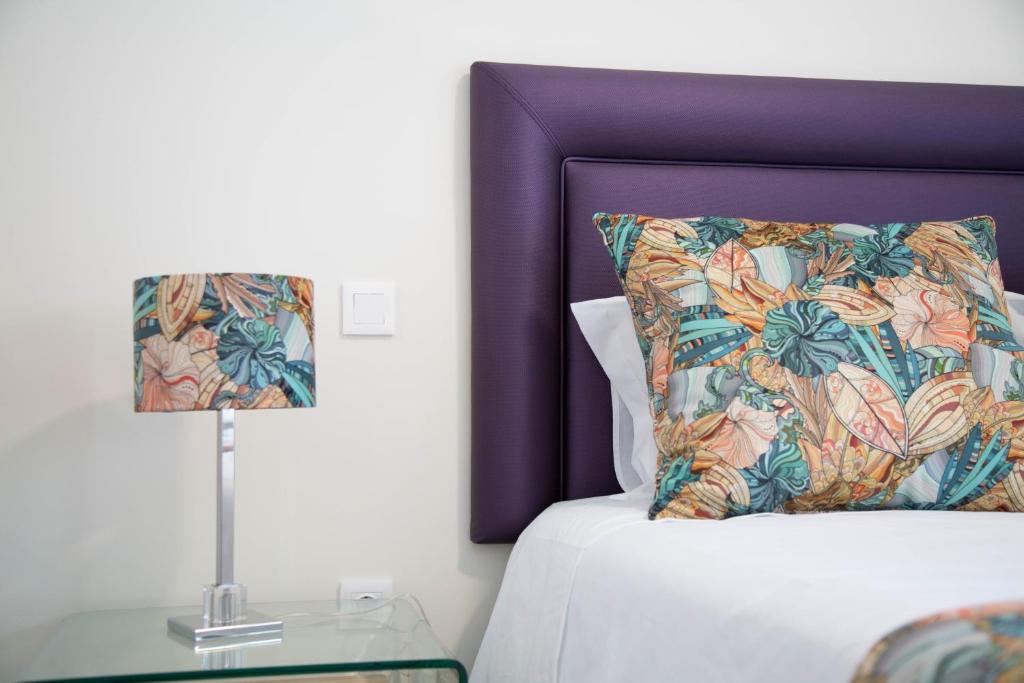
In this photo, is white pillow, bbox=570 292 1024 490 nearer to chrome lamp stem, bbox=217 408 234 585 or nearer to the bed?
the bed

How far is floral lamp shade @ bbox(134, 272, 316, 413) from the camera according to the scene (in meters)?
1.24

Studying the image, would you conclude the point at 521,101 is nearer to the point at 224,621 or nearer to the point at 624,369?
the point at 624,369

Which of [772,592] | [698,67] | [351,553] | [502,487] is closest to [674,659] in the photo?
[772,592]

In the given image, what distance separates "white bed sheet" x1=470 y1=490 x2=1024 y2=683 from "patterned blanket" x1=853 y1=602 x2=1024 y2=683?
17cm

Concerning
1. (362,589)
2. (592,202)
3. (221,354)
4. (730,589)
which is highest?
(592,202)

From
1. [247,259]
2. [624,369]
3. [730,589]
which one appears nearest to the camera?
[730,589]

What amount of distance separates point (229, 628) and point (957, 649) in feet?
3.27

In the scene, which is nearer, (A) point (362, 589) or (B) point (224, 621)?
(B) point (224, 621)

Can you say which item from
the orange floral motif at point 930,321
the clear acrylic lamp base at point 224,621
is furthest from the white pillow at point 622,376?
the clear acrylic lamp base at point 224,621

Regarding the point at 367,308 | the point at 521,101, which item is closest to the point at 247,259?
the point at 367,308

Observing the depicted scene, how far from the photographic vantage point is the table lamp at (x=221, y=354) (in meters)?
1.24

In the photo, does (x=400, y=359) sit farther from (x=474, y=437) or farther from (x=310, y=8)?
(x=310, y=8)

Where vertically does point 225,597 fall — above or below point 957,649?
below

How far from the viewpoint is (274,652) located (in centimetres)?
120
